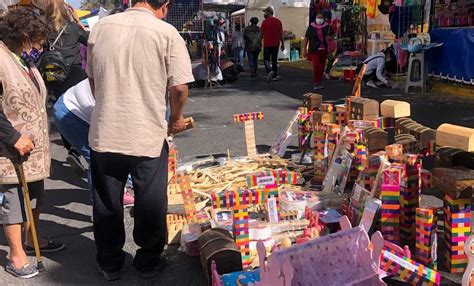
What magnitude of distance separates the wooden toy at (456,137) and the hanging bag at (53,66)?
334 cm

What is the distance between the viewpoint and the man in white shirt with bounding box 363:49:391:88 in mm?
11776

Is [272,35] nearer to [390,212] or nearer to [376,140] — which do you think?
[376,140]

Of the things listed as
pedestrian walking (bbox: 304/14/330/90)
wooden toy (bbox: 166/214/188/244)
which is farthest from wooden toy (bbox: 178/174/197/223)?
pedestrian walking (bbox: 304/14/330/90)

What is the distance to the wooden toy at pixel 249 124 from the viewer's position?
5.20m

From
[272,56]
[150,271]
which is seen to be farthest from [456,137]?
[272,56]

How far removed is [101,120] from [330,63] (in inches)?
502

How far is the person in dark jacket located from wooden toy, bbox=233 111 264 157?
1668 millimetres

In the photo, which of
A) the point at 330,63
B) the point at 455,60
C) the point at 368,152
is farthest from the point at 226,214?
the point at 330,63

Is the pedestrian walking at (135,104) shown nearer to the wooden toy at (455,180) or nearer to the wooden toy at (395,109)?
the wooden toy at (455,180)

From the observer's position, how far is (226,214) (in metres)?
3.91

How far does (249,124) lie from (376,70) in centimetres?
736

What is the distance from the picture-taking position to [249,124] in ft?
17.6

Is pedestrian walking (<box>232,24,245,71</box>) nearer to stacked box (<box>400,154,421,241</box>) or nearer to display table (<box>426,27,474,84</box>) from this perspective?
display table (<box>426,27,474,84</box>)

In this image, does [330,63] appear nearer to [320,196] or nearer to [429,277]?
[320,196]
